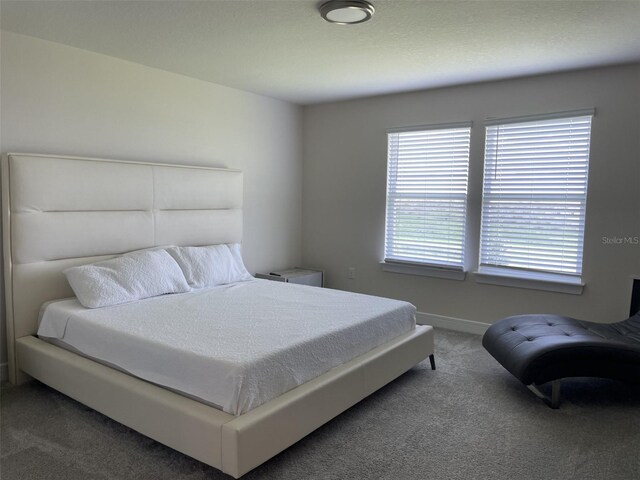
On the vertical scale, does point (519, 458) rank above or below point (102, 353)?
below

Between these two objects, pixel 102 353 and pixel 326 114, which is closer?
pixel 102 353

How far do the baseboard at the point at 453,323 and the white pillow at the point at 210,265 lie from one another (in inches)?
69.8

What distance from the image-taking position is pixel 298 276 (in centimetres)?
488

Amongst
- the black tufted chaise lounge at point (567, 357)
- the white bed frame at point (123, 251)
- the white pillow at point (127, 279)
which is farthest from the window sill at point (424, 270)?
Answer: the white pillow at point (127, 279)

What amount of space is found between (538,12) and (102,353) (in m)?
3.07

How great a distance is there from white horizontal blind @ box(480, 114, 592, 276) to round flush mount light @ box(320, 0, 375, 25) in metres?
2.01

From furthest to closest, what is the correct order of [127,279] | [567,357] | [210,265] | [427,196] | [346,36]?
[427,196] → [210,265] → [127,279] → [346,36] → [567,357]

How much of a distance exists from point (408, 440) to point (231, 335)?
1.09 metres

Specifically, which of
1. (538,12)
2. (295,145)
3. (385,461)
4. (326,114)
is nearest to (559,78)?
(538,12)

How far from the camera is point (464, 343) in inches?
161

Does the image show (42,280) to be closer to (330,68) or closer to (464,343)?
(330,68)

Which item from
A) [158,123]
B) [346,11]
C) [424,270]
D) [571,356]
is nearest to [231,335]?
[346,11]

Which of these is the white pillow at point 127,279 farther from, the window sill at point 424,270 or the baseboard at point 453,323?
the baseboard at point 453,323

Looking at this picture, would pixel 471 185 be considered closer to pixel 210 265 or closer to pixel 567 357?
pixel 567 357
